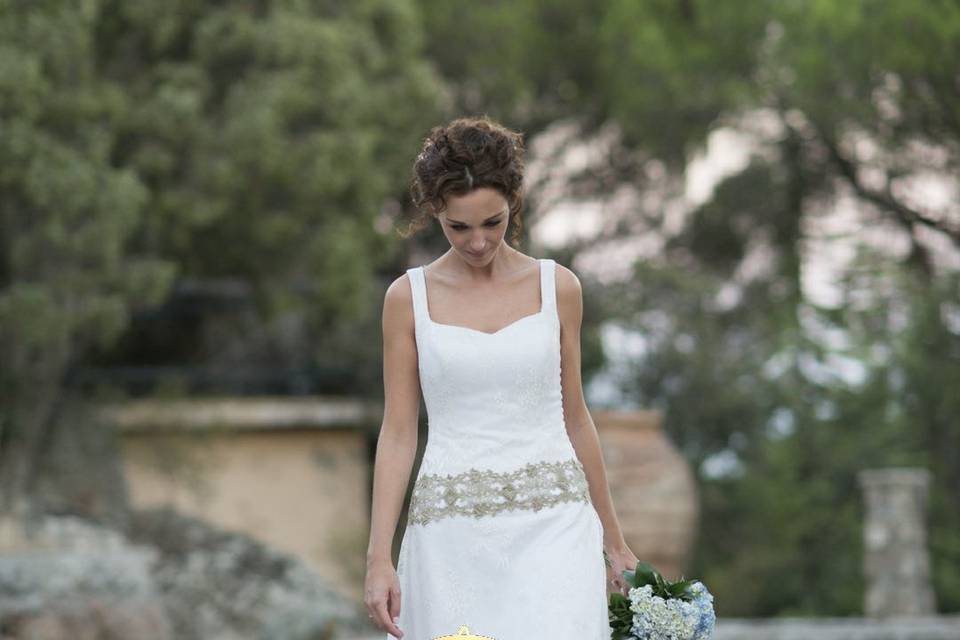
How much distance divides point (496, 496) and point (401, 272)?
52.9 ft

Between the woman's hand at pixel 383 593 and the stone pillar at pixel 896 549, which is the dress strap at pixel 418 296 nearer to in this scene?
the woman's hand at pixel 383 593

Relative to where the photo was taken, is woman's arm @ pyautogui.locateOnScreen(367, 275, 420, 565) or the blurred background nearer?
woman's arm @ pyautogui.locateOnScreen(367, 275, 420, 565)

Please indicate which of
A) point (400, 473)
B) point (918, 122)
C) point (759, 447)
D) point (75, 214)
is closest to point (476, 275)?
point (400, 473)

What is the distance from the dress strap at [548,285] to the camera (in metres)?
4.00

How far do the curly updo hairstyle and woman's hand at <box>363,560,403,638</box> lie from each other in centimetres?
80

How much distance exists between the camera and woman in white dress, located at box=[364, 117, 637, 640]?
3.85 meters

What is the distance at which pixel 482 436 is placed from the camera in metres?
3.96

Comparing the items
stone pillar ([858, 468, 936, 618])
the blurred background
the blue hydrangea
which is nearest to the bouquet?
the blue hydrangea

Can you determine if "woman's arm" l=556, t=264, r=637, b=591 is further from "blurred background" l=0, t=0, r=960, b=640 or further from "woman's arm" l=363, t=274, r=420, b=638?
"blurred background" l=0, t=0, r=960, b=640

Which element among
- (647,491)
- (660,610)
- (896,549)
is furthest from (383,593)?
(647,491)

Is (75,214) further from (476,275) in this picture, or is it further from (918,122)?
(476,275)

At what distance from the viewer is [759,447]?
2042 centimetres

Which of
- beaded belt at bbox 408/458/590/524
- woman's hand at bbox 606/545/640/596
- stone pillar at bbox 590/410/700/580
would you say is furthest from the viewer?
stone pillar at bbox 590/410/700/580

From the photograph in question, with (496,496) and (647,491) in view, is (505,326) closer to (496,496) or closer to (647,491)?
(496,496)
